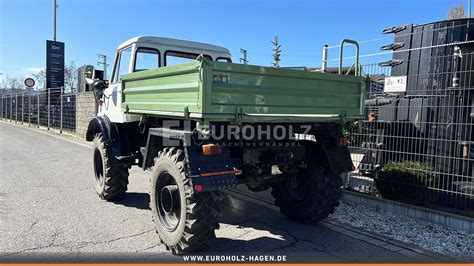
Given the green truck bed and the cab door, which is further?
the cab door

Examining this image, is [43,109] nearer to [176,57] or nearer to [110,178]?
[110,178]

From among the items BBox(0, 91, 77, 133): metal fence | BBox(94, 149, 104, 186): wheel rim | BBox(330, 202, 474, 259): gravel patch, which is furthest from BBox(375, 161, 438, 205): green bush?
BBox(0, 91, 77, 133): metal fence

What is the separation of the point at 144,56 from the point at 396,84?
416 cm

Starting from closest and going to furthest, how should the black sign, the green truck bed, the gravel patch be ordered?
the green truck bed, the gravel patch, the black sign

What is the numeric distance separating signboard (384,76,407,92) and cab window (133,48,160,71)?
152 inches

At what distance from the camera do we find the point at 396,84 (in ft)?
21.2

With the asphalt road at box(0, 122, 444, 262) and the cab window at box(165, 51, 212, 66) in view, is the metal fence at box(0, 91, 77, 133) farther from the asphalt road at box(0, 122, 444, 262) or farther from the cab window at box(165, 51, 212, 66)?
the cab window at box(165, 51, 212, 66)

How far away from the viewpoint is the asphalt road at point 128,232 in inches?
160

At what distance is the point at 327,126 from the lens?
4.86m

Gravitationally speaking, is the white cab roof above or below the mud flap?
above

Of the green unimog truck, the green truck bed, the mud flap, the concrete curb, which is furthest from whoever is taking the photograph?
the concrete curb

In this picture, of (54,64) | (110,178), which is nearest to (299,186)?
(110,178)

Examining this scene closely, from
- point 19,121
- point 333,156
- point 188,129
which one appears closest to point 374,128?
point 333,156

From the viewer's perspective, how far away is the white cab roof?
18.4 ft
